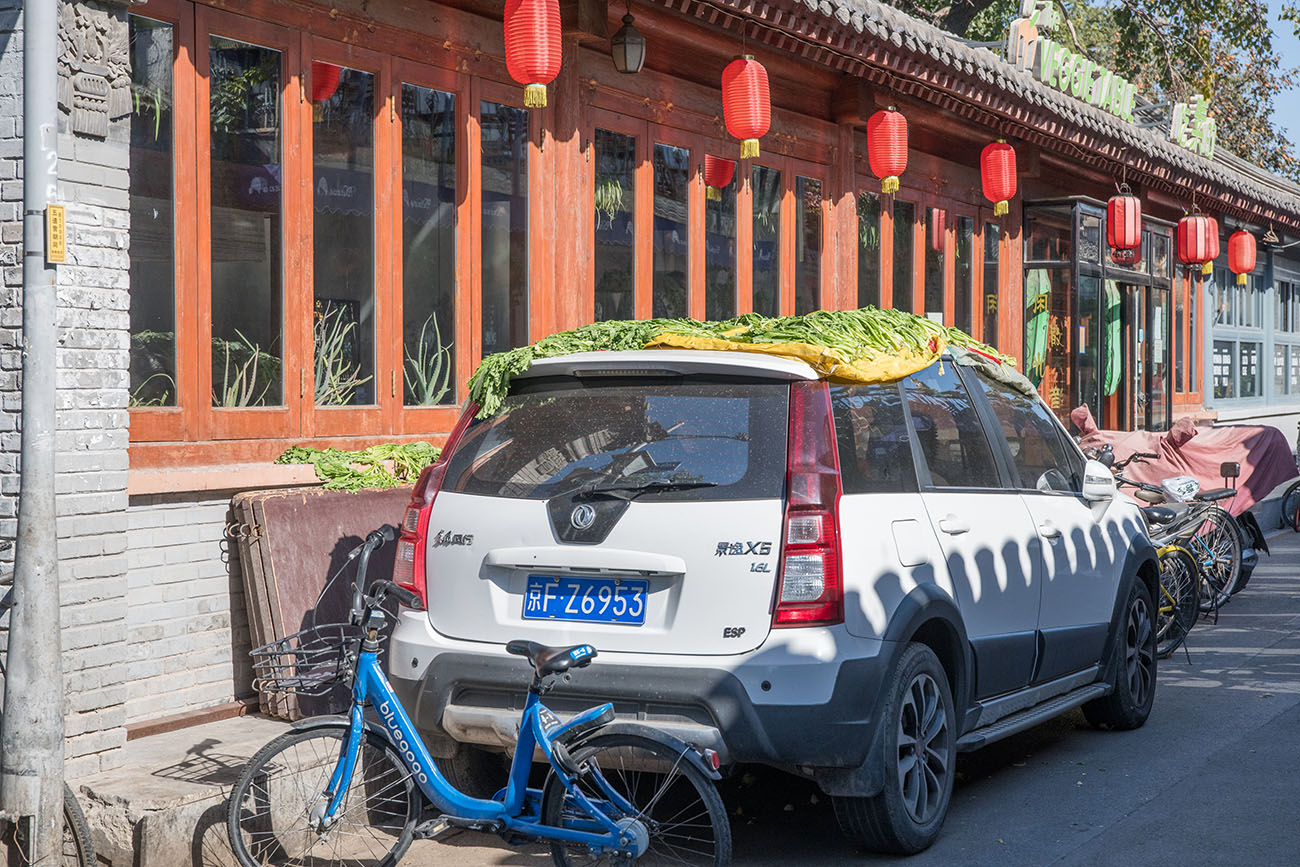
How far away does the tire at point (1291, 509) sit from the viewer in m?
17.2

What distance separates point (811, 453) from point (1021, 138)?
1053 cm

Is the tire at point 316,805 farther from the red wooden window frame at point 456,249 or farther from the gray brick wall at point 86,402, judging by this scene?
the red wooden window frame at point 456,249

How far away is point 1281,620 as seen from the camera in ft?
35.9

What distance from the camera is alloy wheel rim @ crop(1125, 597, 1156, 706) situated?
738 centimetres

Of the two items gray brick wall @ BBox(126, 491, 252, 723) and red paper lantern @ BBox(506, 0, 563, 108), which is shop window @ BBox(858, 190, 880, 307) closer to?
red paper lantern @ BBox(506, 0, 563, 108)

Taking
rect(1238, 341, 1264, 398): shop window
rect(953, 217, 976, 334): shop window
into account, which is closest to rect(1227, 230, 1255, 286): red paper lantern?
rect(1238, 341, 1264, 398): shop window

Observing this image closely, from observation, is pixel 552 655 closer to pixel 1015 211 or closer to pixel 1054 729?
pixel 1054 729

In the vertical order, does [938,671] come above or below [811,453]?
below

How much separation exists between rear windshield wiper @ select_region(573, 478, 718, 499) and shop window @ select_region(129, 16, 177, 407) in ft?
8.79

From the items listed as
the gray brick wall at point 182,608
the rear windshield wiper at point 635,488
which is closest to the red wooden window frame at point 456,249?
the gray brick wall at point 182,608

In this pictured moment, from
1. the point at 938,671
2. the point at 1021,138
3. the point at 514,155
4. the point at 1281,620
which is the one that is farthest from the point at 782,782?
the point at 1021,138

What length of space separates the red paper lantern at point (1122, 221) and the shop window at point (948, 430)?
436 inches

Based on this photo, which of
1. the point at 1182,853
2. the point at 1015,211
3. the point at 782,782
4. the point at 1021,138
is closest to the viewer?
the point at 1182,853

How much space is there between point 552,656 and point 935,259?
10747 millimetres
